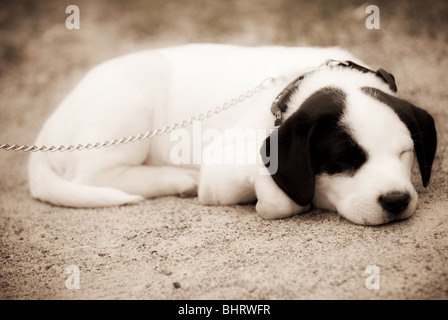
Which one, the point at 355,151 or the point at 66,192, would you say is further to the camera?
the point at 66,192

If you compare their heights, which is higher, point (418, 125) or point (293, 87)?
point (293, 87)

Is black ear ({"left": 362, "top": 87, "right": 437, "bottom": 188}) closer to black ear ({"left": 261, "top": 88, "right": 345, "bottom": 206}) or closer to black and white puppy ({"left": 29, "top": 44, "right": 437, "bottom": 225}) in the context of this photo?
black and white puppy ({"left": 29, "top": 44, "right": 437, "bottom": 225})

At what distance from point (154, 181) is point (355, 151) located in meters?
1.39

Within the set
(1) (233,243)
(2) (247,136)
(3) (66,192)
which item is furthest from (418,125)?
(3) (66,192)

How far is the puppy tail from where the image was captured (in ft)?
9.05

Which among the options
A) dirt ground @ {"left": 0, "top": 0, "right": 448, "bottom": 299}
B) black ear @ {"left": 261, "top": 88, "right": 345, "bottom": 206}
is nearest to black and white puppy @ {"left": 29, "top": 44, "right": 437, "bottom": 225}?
black ear @ {"left": 261, "top": 88, "right": 345, "bottom": 206}

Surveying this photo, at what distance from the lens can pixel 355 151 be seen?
1985 millimetres

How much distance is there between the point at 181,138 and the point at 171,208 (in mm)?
553

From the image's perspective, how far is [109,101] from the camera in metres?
2.99

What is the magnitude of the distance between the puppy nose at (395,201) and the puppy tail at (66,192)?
59.7 inches

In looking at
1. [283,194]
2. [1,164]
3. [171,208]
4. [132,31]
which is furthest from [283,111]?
[132,31]

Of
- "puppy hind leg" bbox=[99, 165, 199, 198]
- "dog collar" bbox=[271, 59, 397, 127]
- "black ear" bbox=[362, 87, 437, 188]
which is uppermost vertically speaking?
"dog collar" bbox=[271, 59, 397, 127]

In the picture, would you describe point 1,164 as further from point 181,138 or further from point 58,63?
point 58,63

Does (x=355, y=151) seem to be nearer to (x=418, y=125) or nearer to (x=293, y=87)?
(x=418, y=125)
